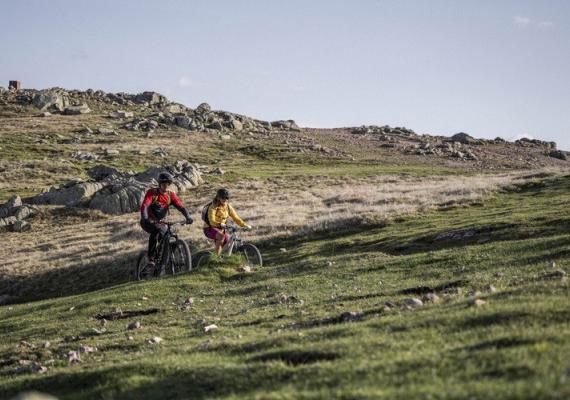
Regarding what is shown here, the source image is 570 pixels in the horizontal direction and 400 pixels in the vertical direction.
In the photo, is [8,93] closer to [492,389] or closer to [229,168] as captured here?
[229,168]

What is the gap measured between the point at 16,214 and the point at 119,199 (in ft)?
28.7

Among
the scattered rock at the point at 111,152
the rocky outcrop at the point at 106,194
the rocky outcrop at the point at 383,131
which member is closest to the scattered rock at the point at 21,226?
the rocky outcrop at the point at 106,194

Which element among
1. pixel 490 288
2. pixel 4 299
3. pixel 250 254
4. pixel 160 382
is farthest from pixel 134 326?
pixel 4 299

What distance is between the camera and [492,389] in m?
6.39

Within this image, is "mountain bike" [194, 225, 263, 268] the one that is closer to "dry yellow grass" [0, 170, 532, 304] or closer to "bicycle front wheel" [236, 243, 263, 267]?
"bicycle front wheel" [236, 243, 263, 267]

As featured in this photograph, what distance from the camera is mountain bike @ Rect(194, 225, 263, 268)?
24.8 m

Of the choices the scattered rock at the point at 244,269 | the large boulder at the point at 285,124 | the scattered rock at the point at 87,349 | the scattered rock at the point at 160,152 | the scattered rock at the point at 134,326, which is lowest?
the scattered rock at the point at 134,326

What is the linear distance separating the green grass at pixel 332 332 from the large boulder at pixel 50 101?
144185 mm

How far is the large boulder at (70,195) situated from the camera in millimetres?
62156

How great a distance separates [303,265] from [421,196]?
23931 millimetres

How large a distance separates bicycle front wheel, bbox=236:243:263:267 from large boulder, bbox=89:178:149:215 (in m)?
36.0

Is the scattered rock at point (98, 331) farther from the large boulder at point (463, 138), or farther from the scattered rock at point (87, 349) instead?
the large boulder at point (463, 138)

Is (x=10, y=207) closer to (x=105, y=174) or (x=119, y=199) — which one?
(x=119, y=199)

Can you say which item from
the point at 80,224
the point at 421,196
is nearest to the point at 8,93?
the point at 80,224
